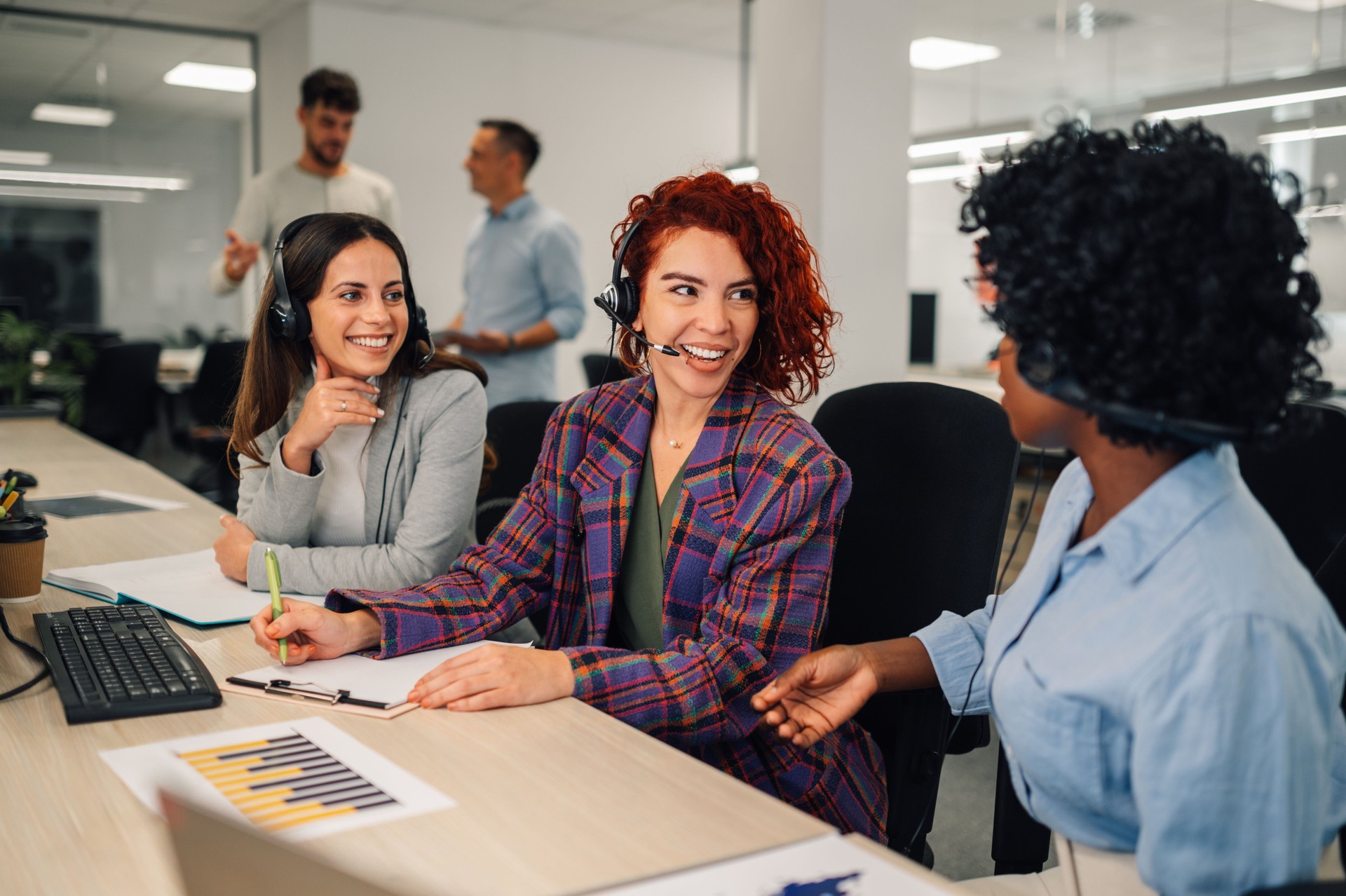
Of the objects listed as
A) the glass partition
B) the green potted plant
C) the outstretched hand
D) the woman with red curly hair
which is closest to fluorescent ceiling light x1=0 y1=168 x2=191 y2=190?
the glass partition

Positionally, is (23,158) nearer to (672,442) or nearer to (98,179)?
(98,179)

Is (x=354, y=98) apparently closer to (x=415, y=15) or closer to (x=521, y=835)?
(x=415, y=15)

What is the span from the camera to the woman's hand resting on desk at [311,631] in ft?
4.00

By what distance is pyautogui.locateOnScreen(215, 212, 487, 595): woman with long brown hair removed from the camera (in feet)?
5.36

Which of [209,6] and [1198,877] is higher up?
[209,6]

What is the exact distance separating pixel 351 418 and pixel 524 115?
5137 millimetres

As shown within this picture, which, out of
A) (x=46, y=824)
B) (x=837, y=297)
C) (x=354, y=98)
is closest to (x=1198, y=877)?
(x=46, y=824)

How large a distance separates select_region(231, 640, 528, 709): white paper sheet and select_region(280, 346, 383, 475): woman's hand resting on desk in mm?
463

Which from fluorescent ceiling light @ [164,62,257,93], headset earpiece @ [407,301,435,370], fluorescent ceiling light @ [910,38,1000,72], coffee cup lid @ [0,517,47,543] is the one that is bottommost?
coffee cup lid @ [0,517,47,543]

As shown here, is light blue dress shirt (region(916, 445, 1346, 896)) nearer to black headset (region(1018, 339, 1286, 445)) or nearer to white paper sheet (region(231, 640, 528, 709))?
black headset (region(1018, 339, 1286, 445))

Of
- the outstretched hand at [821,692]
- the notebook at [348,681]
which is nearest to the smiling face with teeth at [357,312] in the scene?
the notebook at [348,681]

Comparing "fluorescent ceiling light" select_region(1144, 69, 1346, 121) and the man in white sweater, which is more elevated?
"fluorescent ceiling light" select_region(1144, 69, 1346, 121)

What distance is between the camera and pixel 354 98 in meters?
3.90

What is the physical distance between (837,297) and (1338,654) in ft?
7.18
